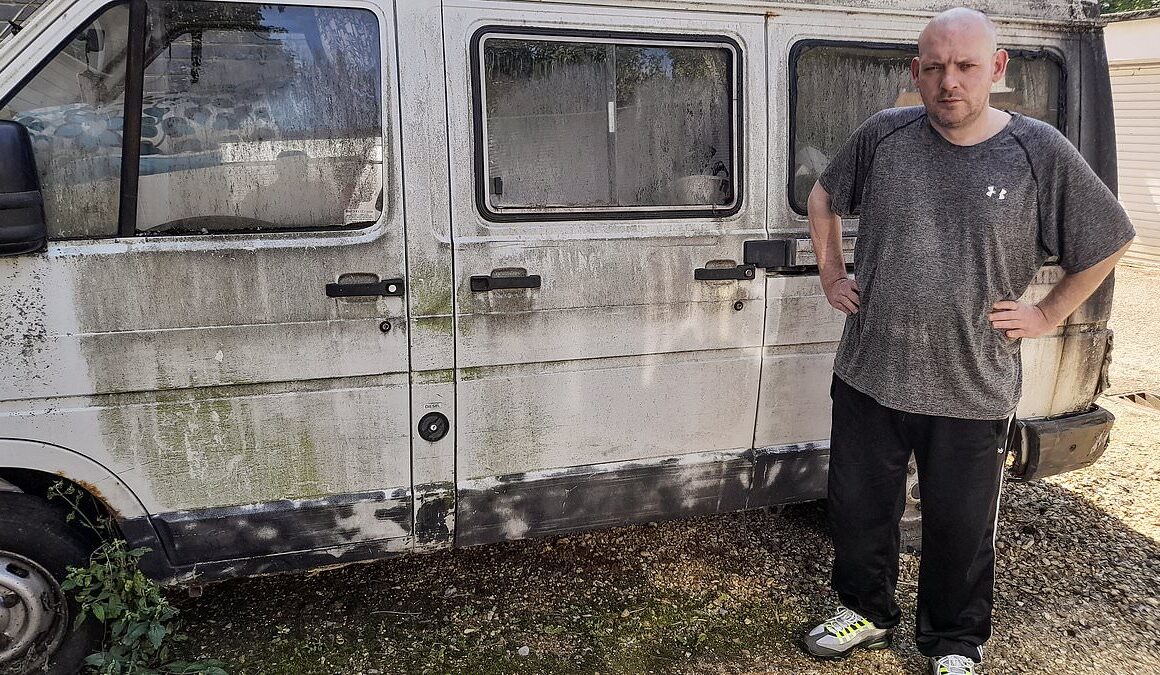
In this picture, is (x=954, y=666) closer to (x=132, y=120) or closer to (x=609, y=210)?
(x=609, y=210)

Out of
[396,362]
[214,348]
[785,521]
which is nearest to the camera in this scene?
[214,348]

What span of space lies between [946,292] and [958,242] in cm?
15

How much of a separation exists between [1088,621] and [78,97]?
3.89 metres

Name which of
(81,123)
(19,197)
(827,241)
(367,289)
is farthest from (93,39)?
(827,241)

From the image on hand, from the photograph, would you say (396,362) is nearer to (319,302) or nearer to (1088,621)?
(319,302)

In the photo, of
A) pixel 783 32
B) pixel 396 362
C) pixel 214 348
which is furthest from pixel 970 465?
pixel 214 348

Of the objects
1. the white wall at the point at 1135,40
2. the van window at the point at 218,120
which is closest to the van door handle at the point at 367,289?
the van window at the point at 218,120

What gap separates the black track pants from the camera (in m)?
2.65

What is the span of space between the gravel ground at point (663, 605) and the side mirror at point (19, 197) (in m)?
1.53

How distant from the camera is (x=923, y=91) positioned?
2516mm

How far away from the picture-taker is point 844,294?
282 centimetres

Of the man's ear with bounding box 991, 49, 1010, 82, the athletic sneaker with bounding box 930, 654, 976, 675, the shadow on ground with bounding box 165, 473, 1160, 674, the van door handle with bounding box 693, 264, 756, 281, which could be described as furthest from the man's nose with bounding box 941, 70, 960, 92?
the shadow on ground with bounding box 165, 473, 1160, 674

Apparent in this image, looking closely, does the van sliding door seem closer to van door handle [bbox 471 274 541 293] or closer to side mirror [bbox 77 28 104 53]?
van door handle [bbox 471 274 541 293]

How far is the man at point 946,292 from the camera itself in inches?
96.1
